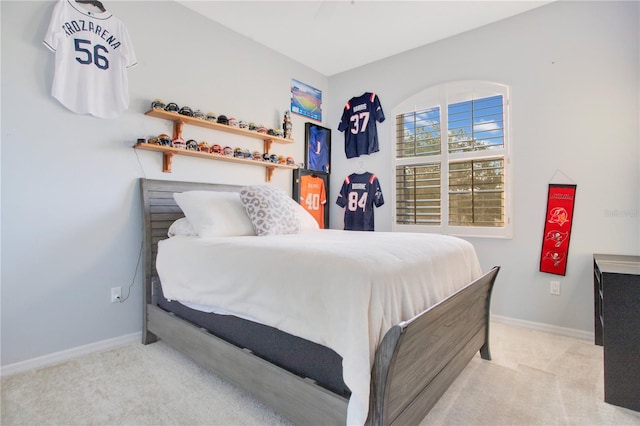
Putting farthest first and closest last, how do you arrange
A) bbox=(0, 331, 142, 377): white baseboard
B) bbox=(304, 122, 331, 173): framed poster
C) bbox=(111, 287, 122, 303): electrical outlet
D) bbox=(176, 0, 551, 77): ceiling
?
bbox=(304, 122, 331, 173): framed poster
bbox=(176, 0, 551, 77): ceiling
bbox=(111, 287, 122, 303): electrical outlet
bbox=(0, 331, 142, 377): white baseboard

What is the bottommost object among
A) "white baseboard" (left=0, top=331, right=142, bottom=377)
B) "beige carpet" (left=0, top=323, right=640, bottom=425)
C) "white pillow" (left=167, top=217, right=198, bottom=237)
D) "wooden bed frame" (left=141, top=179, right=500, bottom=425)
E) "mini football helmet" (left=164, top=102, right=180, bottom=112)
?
"beige carpet" (left=0, top=323, right=640, bottom=425)

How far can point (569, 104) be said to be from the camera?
2543mm

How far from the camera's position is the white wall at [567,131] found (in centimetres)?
234

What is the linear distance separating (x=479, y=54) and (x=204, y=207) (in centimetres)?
280

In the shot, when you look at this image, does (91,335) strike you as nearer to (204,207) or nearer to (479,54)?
(204,207)

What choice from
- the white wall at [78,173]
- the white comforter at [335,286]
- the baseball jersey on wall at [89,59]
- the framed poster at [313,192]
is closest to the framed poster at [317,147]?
the framed poster at [313,192]

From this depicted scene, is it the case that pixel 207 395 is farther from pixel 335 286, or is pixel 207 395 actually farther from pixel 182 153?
pixel 182 153

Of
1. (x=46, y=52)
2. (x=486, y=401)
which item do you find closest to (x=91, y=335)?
(x=46, y=52)

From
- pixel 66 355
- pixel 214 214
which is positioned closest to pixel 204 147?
pixel 214 214

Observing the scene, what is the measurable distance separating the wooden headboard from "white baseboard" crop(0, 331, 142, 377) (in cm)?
20

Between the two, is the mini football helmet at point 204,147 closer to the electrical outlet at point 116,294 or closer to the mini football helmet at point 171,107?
the mini football helmet at point 171,107

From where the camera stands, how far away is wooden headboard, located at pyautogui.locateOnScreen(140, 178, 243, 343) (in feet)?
7.47

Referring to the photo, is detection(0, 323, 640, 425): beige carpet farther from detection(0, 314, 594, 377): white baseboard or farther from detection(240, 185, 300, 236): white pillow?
detection(240, 185, 300, 236): white pillow

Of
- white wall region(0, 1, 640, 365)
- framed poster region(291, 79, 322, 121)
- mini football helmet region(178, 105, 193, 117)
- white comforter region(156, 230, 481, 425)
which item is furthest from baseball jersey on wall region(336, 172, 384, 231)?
mini football helmet region(178, 105, 193, 117)
